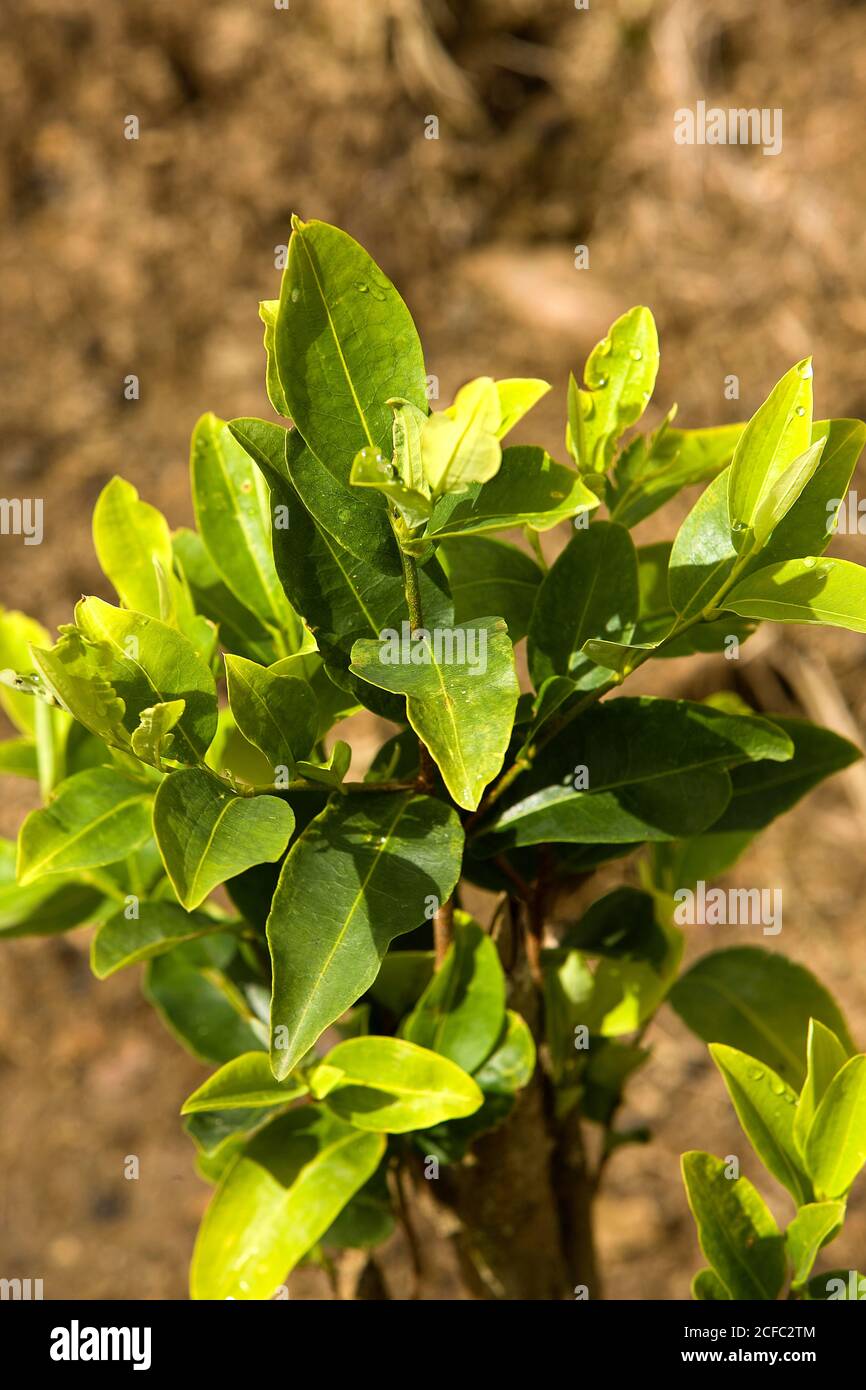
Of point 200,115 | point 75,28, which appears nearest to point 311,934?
point 200,115

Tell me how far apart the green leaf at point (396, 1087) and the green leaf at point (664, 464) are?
1.18 feet

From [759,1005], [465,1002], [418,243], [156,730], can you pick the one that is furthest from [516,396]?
[418,243]

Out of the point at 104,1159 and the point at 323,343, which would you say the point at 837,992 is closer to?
the point at 104,1159

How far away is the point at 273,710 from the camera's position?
0.64 metres

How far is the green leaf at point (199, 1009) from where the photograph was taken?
3.13ft

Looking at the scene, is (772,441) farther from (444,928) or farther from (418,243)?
(418,243)

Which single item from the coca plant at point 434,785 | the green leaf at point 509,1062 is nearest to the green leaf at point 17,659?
the coca plant at point 434,785

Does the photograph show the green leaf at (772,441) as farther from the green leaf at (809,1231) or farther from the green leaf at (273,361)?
the green leaf at (809,1231)

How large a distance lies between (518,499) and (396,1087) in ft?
1.24

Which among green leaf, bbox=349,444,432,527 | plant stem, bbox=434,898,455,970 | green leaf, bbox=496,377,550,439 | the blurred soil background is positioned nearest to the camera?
green leaf, bbox=349,444,432,527

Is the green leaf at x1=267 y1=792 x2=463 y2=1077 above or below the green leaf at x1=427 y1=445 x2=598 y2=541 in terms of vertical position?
below

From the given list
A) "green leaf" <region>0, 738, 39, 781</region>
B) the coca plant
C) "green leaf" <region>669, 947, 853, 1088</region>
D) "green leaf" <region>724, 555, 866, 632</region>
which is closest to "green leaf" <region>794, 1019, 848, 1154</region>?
the coca plant

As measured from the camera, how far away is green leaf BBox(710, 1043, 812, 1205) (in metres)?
0.73

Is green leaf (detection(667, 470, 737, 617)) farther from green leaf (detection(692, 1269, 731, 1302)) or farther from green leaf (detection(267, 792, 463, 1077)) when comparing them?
green leaf (detection(692, 1269, 731, 1302))
